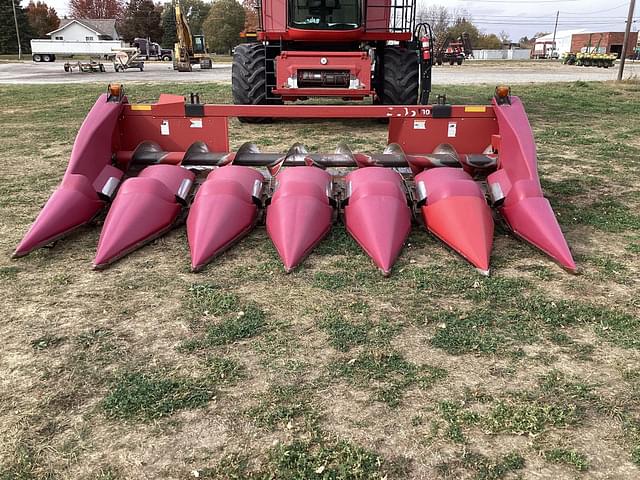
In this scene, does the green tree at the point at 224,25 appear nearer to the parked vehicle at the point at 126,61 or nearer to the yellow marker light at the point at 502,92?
the parked vehicle at the point at 126,61

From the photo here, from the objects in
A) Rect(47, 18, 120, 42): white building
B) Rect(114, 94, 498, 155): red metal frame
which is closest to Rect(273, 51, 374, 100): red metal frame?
Rect(114, 94, 498, 155): red metal frame

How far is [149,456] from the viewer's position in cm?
218

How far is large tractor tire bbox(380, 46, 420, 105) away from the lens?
9273mm

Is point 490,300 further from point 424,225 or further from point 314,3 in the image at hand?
point 314,3

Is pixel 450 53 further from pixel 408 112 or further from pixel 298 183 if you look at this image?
pixel 298 183

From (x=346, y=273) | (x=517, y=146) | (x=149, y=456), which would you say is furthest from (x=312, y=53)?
(x=149, y=456)

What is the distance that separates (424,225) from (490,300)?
1148 mm

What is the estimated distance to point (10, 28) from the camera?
5569 centimetres

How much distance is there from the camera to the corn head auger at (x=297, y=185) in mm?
3947

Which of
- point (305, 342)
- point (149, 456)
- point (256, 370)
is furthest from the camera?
point (305, 342)

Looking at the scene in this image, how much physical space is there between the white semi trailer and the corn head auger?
39.7 meters

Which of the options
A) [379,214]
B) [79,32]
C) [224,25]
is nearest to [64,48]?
[224,25]

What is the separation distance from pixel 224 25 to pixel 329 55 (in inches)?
2514

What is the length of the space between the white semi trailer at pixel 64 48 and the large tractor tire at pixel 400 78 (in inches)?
1430
